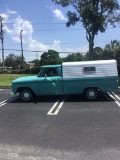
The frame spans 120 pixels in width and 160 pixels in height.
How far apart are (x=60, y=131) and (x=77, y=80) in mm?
5952

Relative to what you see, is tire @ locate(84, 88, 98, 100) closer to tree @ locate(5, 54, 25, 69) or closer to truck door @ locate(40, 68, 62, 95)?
truck door @ locate(40, 68, 62, 95)

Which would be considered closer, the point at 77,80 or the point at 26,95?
the point at 77,80

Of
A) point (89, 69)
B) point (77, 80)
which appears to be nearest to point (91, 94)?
point (77, 80)

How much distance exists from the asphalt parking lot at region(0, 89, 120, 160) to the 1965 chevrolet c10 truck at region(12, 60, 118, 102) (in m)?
0.90

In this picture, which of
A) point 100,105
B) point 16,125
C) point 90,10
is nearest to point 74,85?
point 100,105

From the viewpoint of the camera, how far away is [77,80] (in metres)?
13.7

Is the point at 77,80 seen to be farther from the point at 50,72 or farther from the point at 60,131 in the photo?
the point at 60,131

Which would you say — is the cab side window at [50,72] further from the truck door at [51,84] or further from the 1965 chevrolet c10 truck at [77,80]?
the truck door at [51,84]

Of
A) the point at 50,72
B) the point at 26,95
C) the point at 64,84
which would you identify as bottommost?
the point at 26,95

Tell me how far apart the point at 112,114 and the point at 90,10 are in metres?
19.0

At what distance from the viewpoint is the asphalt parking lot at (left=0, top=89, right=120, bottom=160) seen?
6172 millimetres

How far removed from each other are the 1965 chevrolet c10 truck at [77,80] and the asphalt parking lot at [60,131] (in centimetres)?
90

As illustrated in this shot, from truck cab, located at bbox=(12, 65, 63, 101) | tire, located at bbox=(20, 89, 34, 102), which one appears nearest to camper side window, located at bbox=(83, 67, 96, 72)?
truck cab, located at bbox=(12, 65, 63, 101)

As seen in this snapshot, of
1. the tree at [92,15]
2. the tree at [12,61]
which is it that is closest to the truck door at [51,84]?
the tree at [92,15]
